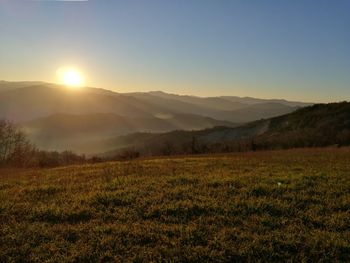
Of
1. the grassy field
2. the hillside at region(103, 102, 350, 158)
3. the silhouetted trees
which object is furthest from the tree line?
the grassy field

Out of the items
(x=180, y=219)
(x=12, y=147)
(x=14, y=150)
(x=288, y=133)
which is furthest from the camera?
(x=288, y=133)

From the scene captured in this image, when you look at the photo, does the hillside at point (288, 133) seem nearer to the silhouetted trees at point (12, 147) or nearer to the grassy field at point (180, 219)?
the silhouetted trees at point (12, 147)

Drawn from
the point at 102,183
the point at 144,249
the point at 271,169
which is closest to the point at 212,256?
the point at 144,249

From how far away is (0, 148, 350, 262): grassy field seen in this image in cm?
846

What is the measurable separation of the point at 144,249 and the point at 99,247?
983mm

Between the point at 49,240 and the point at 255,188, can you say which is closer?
the point at 49,240

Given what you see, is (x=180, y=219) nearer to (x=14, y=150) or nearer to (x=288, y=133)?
(x=14, y=150)

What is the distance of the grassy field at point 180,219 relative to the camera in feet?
27.8

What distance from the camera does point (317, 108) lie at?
88.1m

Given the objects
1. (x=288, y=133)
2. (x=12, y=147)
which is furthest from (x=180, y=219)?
(x=288, y=133)

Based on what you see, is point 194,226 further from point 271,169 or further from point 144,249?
point 271,169

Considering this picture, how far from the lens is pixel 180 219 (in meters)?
10.6

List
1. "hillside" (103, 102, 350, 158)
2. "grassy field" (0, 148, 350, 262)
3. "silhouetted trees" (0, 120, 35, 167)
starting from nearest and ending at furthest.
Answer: "grassy field" (0, 148, 350, 262) < "silhouetted trees" (0, 120, 35, 167) < "hillside" (103, 102, 350, 158)

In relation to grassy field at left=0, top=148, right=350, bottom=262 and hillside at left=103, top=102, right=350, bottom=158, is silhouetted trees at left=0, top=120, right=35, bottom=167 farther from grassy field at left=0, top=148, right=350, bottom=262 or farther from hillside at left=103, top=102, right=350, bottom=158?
grassy field at left=0, top=148, right=350, bottom=262
